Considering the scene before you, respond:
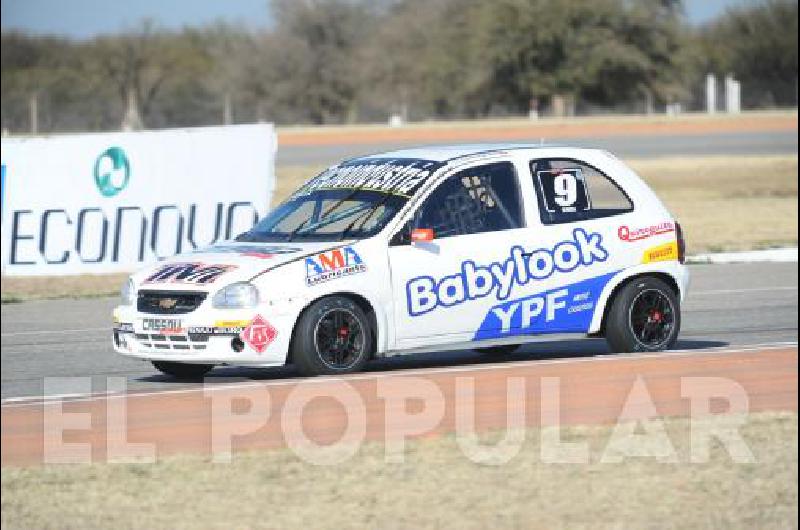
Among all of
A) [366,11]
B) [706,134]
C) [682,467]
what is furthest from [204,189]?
[366,11]

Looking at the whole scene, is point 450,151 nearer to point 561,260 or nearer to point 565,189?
point 565,189

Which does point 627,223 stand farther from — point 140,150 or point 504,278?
point 140,150

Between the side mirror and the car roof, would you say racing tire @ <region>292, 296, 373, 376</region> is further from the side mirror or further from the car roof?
the car roof

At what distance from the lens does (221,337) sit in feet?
37.3

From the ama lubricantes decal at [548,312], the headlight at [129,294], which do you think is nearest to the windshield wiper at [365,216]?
the ama lubricantes decal at [548,312]

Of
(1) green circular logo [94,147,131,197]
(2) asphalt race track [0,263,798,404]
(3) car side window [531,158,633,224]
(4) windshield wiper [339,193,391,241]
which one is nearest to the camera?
A: (4) windshield wiper [339,193,391,241]

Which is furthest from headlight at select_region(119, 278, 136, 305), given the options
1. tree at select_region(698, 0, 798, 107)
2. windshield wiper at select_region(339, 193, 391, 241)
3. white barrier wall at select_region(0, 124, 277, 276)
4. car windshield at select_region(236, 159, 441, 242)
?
tree at select_region(698, 0, 798, 107)

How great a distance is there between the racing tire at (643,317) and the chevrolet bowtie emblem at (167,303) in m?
3.19

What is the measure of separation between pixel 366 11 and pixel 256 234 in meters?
86.3

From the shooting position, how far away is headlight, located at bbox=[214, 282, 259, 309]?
11.4 meters

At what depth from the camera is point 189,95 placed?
7544 centimetres

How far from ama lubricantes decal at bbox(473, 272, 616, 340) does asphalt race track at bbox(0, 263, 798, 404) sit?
62cm

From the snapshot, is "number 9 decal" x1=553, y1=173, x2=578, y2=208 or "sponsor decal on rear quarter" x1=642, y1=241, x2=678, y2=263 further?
"sponsor decal on rear quarter" x1=642, y1=241, x2=678, y2=263

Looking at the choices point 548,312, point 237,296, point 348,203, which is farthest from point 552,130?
point 237,296
